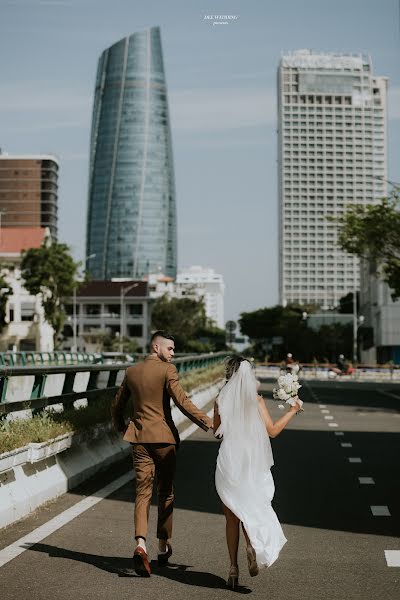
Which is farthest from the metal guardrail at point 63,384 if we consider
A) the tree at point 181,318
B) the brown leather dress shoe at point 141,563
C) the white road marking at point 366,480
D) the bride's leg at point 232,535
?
the tree at point 181,318

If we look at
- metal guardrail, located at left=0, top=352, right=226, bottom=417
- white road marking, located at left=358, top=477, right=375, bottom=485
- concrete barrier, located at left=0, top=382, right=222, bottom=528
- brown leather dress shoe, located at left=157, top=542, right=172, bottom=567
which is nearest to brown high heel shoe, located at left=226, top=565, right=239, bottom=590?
brown leather dress shoe, located at left=157, top=542, right=172, bottom=567

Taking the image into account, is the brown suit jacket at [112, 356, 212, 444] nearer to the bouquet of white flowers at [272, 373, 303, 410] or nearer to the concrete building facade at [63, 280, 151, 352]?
the bouquet of white flowers at [272, 373, 303, 410]

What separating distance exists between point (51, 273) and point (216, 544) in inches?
3215

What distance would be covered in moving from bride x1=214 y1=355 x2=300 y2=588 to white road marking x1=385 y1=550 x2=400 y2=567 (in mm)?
1121

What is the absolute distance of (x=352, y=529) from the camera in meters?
10.0

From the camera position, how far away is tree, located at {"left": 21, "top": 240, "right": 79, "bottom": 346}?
9012cm

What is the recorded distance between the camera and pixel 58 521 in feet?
33.8

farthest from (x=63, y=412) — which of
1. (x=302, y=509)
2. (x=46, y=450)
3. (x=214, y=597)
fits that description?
(x=214, y=597)

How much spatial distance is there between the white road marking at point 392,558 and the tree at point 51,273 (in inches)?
3225

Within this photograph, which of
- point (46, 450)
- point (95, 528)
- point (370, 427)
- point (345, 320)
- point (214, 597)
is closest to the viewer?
point (214, 597)

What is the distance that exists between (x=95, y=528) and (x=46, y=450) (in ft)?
4.90

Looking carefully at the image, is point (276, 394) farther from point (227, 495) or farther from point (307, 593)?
point (307, 593)

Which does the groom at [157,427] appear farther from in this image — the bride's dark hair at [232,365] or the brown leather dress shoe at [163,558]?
the bride's dark hair at [232,365]

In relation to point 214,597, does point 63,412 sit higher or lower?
higher
